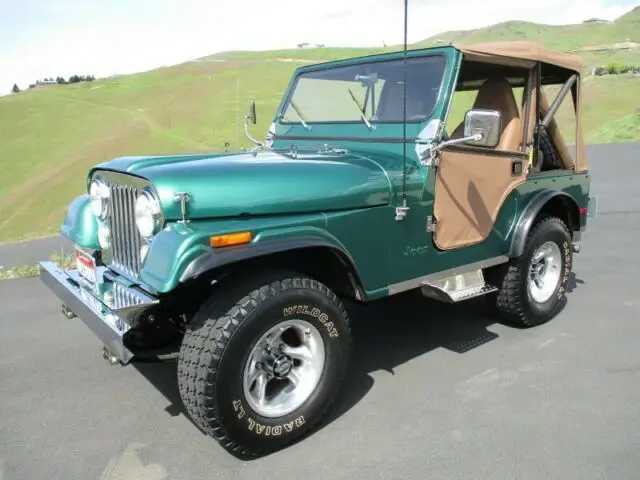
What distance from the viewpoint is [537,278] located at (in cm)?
475

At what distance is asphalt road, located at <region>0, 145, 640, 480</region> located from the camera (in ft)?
9.14

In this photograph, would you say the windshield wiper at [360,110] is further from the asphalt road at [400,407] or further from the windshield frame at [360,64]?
the asphalt road at [400,407]

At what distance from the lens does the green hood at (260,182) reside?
274 cm

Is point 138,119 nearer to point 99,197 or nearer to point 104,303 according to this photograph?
point 99,197

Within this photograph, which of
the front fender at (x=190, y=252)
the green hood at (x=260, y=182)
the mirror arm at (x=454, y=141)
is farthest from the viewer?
A: the mirror arm at (x=454, y=141)

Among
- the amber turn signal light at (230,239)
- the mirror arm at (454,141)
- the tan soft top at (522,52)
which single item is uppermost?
the tan soft top at (522,52)

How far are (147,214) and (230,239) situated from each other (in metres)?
0.45

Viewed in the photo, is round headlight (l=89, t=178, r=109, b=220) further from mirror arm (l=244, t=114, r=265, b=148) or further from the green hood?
mirror arm (l=244, t=114, r=265, b=148)

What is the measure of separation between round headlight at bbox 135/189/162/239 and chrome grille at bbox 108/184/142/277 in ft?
0.49

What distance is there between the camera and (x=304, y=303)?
9.55 ft

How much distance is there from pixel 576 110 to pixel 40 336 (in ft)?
15.7

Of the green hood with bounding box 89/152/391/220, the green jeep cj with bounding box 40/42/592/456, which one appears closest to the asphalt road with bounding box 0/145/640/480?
the green jeep cj with bounding box 40/42/592/456

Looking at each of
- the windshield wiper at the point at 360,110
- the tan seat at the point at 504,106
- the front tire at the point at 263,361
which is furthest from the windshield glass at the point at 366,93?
the front tire at the point at 263,361

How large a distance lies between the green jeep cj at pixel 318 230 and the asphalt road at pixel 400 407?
242 mm
